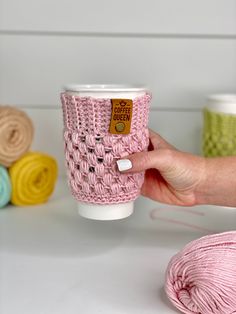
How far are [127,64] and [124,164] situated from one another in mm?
506

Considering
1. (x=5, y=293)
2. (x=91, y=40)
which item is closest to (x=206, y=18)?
(x=91, y=40)

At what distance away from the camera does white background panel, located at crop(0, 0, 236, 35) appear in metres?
1.06

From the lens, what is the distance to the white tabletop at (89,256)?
1.92ft

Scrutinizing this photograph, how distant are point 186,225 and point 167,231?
0.05 m

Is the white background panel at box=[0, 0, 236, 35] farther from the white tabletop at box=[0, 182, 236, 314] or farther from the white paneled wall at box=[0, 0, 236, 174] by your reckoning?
the white tabletop at box=[0, 182, 236, 314]

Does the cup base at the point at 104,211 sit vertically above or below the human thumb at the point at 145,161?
below

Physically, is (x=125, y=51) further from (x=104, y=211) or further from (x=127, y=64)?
(x=104, y=211)

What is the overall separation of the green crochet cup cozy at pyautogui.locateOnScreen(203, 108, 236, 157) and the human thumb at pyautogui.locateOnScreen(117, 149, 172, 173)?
0.25 meters

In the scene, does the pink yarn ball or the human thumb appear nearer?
the pink yarn ball

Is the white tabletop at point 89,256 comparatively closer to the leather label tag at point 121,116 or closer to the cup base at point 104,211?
A: the cup base at point 104,211

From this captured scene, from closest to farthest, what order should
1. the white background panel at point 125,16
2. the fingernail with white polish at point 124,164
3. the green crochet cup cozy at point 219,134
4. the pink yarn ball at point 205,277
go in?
the pink yarn ball at point 205,277
the fingernail with white polish at point 124,164
the green crochet cup cozy at point 219,134
the white background panel at point 125,16

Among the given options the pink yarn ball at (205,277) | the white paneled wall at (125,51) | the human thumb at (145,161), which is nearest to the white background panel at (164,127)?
the white paneled wall at (125,51)

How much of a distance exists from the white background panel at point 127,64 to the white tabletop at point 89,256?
0.27 meters

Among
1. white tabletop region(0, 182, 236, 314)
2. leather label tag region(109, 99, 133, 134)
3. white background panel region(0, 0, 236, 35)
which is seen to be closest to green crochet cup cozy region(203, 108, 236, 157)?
white tabletop region(0, 182, 236, 314)
